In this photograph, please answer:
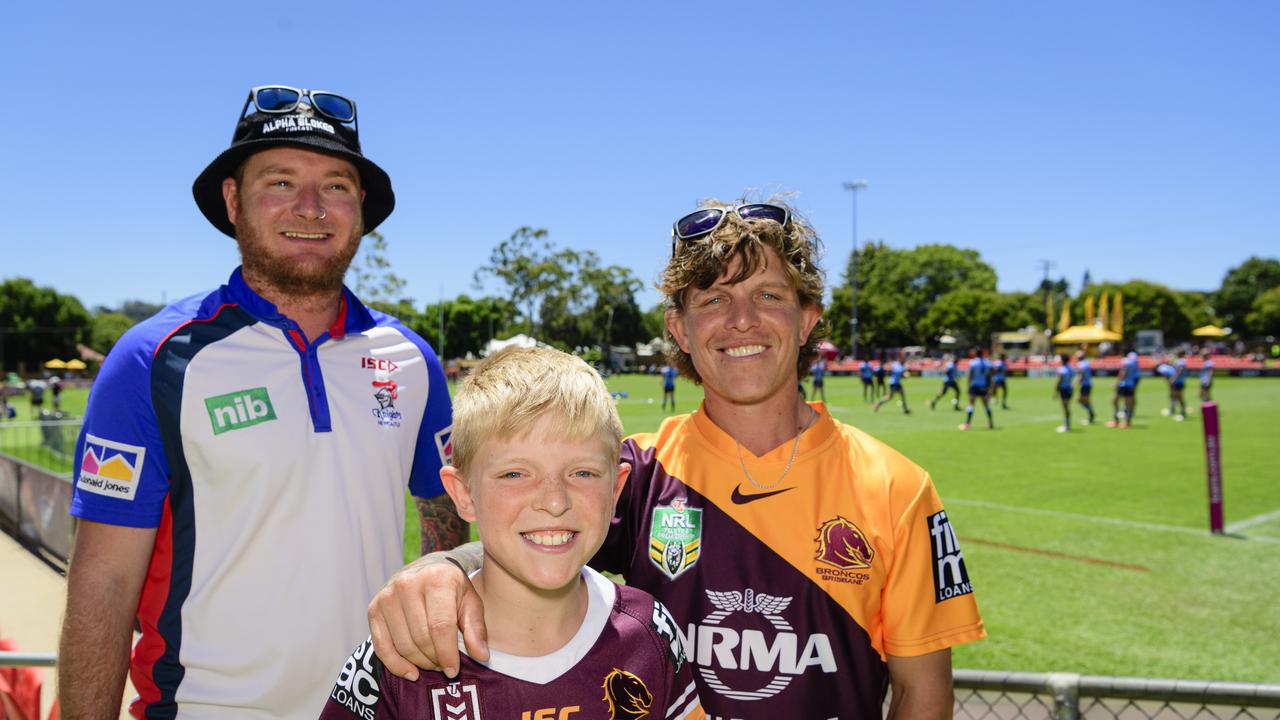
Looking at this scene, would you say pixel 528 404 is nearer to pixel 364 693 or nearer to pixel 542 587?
pixel 542 587

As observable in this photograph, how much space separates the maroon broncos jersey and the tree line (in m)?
54.1

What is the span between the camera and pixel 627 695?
1771mm

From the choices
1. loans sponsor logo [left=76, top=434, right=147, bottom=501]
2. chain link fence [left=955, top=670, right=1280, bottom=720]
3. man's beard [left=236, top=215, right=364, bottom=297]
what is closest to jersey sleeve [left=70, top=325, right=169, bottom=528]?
loans sponsor logo [left=76, top=434, right=147, bottom=501]

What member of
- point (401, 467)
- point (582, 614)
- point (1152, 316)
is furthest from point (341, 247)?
point (1152, 316)

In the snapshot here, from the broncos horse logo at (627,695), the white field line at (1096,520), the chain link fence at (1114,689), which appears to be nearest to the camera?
the broncos horse logo at (627,695)

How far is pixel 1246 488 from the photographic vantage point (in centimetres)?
1226

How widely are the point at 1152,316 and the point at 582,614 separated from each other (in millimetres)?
93613

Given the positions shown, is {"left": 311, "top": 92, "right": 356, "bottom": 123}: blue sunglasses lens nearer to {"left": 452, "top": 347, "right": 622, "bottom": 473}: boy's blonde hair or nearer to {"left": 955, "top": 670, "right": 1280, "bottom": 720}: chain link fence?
{"left": 452, "top": 347, "right": 622, "bottom": 473}: boy's blonde hair

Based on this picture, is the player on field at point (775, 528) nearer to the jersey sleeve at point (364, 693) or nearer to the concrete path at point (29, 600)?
the jersey sleeve at point (364, 693)

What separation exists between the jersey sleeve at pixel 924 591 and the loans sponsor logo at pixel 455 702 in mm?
1075

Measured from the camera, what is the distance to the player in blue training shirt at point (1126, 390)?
20.7 meters

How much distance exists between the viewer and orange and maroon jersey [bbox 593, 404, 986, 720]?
2.06 m

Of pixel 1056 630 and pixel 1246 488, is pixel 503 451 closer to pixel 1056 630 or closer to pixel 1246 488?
pixel 1056 630

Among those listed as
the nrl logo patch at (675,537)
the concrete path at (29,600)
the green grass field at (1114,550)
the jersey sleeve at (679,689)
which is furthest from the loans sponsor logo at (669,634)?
the concrete path at (29,600)
